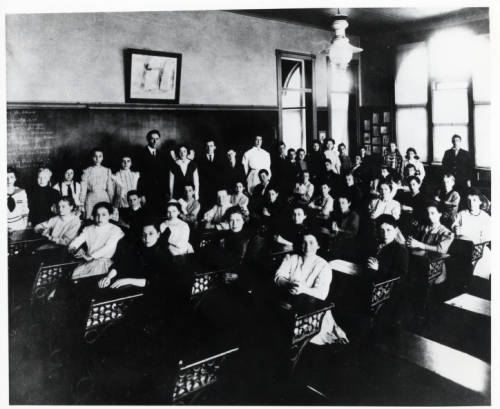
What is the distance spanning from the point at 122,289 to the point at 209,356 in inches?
29.7

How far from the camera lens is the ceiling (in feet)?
8.97

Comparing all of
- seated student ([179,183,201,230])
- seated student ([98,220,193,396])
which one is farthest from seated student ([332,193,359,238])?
seated student ([98,220,193,396])

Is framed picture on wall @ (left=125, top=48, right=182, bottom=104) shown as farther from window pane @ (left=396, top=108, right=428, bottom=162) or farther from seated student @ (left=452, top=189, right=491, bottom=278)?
seated student @ (left=452, top=189, right=491, bottom=278)

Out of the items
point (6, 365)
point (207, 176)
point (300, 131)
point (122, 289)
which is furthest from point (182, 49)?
point (6, 365)

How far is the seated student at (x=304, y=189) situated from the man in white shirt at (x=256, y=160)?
0.50m

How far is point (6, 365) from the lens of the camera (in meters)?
2.50

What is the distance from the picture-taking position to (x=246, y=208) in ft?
13.6

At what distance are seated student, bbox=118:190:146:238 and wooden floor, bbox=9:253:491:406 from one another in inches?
39.1

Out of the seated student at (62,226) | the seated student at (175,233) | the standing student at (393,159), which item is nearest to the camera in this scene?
the seated student at (62,226)

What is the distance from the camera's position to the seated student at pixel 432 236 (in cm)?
319

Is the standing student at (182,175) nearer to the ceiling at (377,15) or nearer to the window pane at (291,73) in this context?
the ceiling at (377,15)

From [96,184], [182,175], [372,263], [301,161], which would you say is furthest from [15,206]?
[301,161]

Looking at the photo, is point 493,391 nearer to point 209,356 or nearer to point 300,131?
point 209,356

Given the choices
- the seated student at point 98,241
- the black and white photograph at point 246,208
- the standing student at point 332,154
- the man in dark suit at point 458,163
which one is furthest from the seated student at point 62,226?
the man in dark suit at point 458,163
